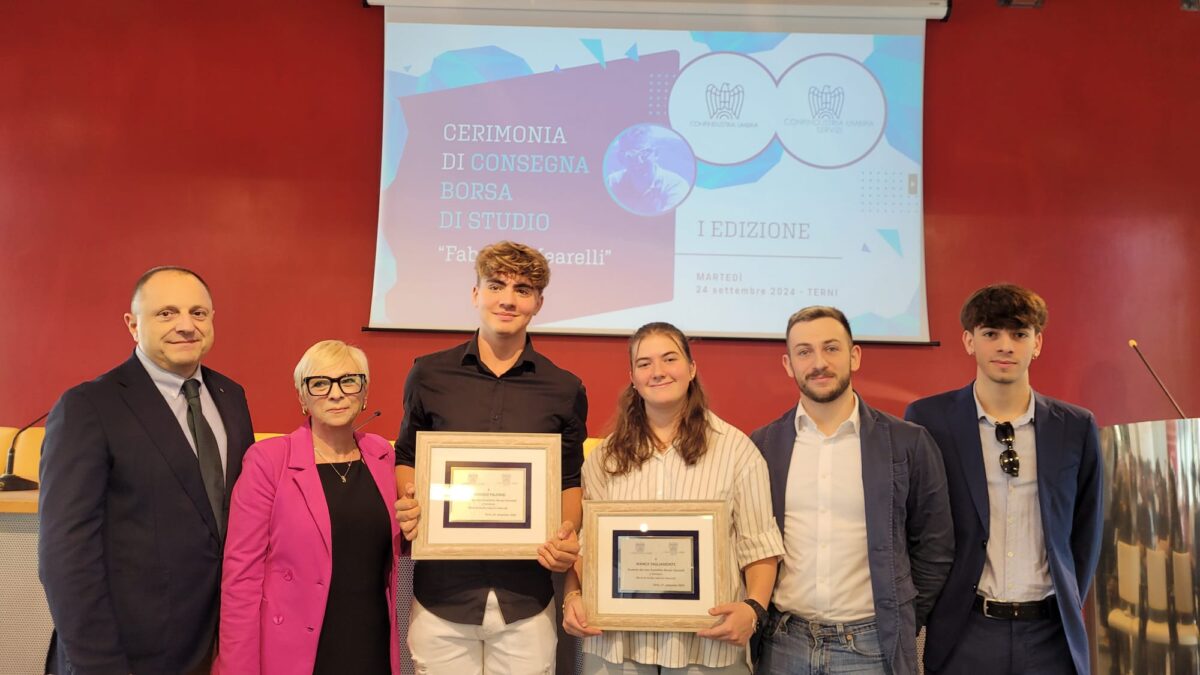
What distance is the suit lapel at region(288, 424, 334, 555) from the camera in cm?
236

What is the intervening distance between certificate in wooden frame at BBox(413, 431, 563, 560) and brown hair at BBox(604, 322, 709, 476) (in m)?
0.18

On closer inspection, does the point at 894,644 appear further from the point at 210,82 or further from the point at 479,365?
the point at 210,82

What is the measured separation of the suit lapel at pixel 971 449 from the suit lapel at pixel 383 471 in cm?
174

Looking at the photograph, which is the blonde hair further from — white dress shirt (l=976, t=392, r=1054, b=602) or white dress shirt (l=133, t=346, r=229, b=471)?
white dress shirt (l=976, t=392, r=1054, b=602)

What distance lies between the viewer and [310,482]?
2395mm

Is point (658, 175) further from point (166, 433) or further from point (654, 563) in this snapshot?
point (166, 433)

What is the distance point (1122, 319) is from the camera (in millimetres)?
5559

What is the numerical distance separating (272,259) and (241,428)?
3218mm

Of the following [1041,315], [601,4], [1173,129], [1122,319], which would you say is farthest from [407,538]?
[1173,129]

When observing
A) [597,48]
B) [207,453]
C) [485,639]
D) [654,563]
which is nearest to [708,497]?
[654,563]

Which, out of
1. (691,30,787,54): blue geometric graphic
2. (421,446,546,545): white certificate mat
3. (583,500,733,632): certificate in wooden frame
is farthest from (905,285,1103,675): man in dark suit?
(691,30,787,54): blue geometric graphic

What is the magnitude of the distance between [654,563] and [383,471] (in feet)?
2.76

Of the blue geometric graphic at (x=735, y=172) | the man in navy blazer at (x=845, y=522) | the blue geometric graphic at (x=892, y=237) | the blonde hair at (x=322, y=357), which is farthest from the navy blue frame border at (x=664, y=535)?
the blue geometric graphic at (x=892, y=237)

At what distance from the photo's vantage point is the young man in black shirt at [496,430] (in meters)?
2.38
